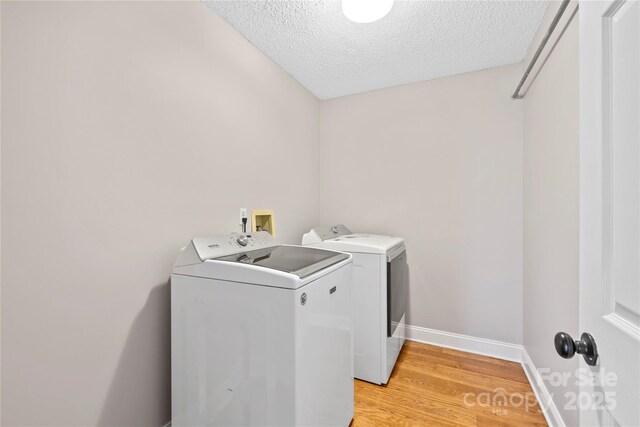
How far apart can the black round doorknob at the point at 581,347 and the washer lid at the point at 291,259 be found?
75cm

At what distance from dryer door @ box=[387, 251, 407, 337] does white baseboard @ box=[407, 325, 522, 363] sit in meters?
0.38

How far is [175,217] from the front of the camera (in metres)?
1.41

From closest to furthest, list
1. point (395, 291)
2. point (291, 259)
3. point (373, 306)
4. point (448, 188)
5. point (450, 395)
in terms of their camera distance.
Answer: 1. point (291, 259)
2. point (450, 395)
3. point (373, 306)
4. point (395, 291)
5. point (448, 188)

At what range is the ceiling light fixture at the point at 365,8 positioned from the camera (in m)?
1.41

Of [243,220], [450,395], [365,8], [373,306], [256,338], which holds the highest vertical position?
[365,8]

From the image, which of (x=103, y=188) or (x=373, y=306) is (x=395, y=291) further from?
(x=103, y=188)

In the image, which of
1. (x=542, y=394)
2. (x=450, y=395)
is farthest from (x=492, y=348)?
(x=450, y=395)

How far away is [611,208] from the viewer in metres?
0.54

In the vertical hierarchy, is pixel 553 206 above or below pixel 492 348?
above

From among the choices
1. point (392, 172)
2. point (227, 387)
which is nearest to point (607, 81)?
point (227, 387)

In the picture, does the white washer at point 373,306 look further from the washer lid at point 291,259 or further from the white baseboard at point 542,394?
the white baseboard at point 542,394

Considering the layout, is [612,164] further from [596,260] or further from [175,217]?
[175,217]

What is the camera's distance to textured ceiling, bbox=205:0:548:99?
1.59m

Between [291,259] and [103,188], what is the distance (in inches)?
32.7
